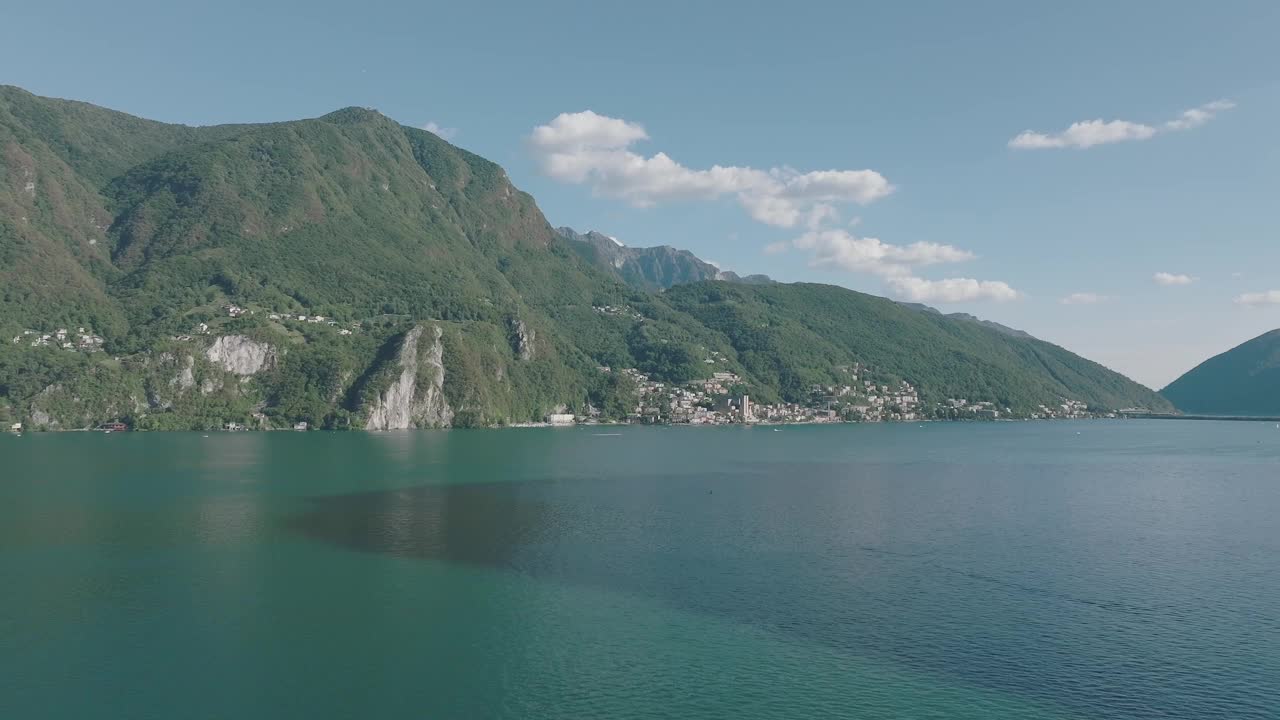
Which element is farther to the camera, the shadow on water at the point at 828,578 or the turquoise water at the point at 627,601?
the shadow on water at the point at 828,578

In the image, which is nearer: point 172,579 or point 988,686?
point 988,686

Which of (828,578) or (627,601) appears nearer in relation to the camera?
(627,601)

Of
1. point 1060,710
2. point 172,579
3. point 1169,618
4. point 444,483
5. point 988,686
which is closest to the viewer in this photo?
point 1060,710

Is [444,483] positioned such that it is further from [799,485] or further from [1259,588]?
[1259,588]

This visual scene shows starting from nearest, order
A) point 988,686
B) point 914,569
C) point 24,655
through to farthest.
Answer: point 988,686 < point 24,655 < point 914,569

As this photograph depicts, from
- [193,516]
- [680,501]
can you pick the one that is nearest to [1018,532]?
[680,501]

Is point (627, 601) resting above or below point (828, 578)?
below

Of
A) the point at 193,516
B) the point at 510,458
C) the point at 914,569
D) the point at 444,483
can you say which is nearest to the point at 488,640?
the point at 914,569

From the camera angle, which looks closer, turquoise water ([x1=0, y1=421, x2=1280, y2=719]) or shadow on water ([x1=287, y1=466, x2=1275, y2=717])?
turquoise water ([x1=0, y1=421, x2=1280, y2=719])
